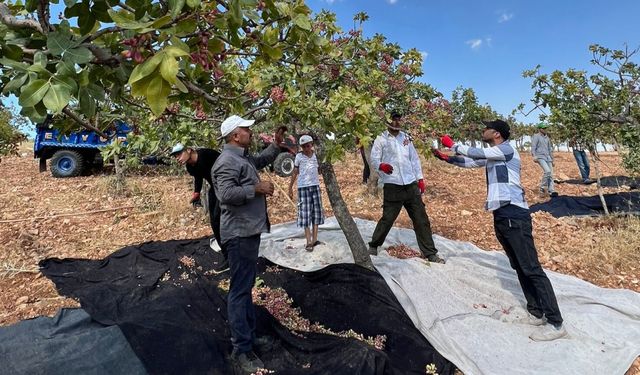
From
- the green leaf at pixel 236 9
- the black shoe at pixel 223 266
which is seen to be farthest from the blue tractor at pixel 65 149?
the green leaf at pixel 236 9

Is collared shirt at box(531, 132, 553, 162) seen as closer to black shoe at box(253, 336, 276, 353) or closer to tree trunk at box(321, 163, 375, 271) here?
tree trunk at box(321, 163, 375, 271)

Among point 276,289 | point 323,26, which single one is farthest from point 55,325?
point 323,26

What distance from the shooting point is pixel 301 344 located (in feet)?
10.1

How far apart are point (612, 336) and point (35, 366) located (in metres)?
4.42

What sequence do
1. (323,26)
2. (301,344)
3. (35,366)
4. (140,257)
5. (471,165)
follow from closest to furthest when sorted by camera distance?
1. (35,366)
2. (301,344)
3. (323,26)
4. (471,165)
5. (140,257)

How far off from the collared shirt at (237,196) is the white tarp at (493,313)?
172 cm

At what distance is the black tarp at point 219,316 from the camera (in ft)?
9.21

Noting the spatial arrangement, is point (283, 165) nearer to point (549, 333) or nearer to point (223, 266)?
point (223, 266)

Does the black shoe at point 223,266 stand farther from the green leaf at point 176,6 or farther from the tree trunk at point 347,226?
the green leaf at point 176,6

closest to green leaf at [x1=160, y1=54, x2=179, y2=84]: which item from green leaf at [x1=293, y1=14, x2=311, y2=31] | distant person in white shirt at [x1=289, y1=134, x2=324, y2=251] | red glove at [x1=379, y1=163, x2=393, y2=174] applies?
green leaf at [x1=293, y1=14, x2=311, y2=31]

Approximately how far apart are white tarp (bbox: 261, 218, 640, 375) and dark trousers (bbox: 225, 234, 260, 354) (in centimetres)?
151

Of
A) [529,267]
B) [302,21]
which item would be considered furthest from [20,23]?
[529,267]

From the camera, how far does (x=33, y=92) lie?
102 cm

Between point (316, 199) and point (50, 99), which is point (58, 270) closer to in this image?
point (316, 199)
